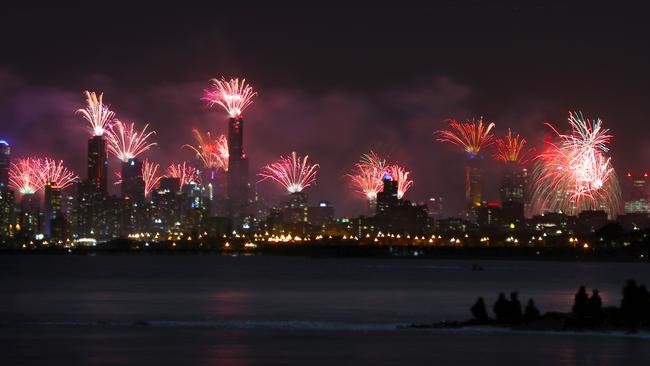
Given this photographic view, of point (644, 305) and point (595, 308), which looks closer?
point (644, 305)

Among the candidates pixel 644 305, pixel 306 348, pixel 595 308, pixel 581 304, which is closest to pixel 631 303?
pixel 644 305

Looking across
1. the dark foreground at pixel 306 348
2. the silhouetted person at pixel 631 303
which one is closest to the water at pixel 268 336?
the dark foreground at pixel 306 348

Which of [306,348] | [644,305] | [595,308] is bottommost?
[306,348]

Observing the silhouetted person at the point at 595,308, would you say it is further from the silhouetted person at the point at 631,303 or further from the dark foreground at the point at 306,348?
the dark foreground at the point at 306,348

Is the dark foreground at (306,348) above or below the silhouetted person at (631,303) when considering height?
below

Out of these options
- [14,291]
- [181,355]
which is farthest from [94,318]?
[14,291]

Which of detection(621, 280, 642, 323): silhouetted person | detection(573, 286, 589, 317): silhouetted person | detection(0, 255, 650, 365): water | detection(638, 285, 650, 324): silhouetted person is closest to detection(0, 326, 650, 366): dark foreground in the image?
detection(0, 255, 650, 365): water

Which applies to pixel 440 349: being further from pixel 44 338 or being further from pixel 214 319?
pixel 214 319

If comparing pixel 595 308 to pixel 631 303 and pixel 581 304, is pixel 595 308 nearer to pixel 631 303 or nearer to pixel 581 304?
pixel 581 304

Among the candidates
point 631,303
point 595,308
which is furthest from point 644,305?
point 595,308

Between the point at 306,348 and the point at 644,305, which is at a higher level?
the point at 644,305

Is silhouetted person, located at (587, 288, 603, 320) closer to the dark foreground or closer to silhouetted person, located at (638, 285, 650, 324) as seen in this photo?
silhouetted person, located at (638, 285, 650, 324)
